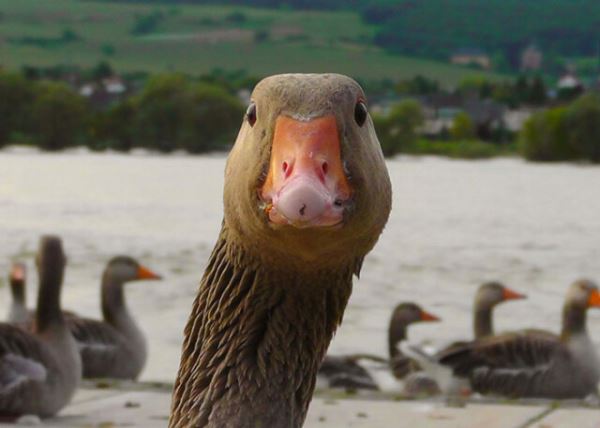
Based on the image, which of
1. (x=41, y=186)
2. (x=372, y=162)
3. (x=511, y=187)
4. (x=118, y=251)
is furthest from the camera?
(x=511, y=187)

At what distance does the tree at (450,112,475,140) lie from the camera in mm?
68062

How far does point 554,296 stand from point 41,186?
42.2 m

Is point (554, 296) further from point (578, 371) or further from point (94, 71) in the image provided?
point (94, 71)

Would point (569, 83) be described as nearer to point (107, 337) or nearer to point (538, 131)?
point (538, 131)

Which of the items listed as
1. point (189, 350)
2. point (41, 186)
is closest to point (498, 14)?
point (41, 186)

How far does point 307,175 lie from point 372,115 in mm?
40455

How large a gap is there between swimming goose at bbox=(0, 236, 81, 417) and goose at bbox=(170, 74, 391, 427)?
4579 mm

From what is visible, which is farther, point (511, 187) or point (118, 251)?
point (511, 187)

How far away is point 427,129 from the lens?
7138 centimetres

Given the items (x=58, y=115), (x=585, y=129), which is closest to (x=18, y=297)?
(x=58, y=115)

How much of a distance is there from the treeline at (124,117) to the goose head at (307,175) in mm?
57085

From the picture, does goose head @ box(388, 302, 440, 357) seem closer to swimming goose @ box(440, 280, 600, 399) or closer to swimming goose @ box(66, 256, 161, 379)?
swimming goose @ box(440, 280, 600, 399)

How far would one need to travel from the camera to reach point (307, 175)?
213cm

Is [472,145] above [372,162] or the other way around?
the other way around
